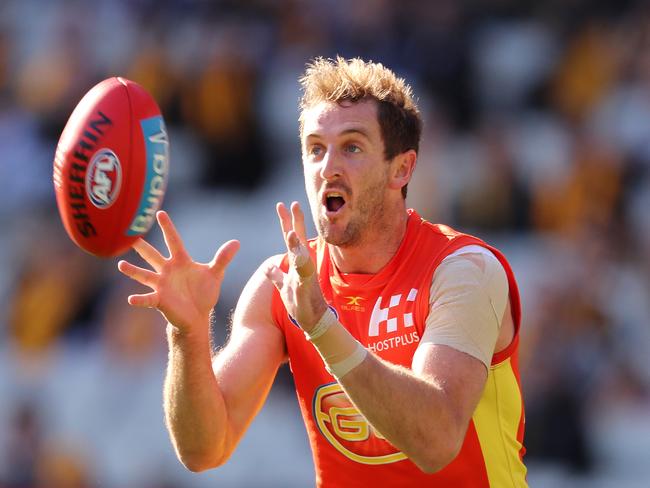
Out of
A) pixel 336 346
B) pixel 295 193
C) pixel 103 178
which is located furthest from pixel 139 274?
pixel 295 193

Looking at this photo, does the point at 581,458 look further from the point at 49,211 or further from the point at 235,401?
the point at 49,211

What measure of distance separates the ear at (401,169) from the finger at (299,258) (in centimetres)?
110

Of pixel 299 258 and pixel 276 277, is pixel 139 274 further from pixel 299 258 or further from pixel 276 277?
pixel 299 258

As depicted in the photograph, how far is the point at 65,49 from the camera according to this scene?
36.7 feet

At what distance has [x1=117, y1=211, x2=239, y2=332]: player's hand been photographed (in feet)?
14.5

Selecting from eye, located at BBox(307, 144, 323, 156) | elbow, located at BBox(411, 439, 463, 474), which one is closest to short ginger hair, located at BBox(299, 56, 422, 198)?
eye, located at BBox(307, 144, 323, 156)

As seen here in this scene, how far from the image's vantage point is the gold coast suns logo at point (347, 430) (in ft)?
15.4

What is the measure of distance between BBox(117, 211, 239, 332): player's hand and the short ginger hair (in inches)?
34.6

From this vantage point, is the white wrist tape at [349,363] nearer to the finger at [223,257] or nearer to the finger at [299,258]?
the finger at [299,258]

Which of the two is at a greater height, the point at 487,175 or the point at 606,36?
the point at 606,36

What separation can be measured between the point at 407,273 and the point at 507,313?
1.46 feet

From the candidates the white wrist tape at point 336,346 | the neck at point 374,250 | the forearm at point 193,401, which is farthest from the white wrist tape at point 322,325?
the neck at point 374,250

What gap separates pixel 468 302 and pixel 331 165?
80 centimetres

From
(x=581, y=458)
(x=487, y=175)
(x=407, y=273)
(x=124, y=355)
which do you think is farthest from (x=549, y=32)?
(x=407, y=273)
